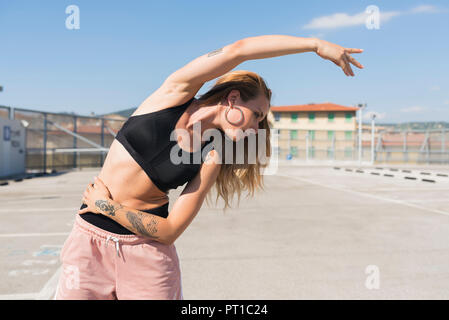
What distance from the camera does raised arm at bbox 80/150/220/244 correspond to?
163 centimetres

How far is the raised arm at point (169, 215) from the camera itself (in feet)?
5.36

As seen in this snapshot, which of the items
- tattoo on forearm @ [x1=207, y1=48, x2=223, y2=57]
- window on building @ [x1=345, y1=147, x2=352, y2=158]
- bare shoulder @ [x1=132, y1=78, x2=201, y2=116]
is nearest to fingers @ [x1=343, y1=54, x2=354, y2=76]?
tattoo on forearm @ [x1=207, y1=48, x2=223, y2=57]

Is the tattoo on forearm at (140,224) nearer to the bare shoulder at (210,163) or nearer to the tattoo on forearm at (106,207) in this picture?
the tattoo on forearm at (106,207)

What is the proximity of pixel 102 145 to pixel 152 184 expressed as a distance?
26233 mm

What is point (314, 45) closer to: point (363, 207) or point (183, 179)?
point (183, 179)

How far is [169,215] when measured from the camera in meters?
1.69

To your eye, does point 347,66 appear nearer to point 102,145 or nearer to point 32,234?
point 32,234

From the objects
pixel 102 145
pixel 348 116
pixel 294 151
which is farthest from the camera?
pixel 348 116

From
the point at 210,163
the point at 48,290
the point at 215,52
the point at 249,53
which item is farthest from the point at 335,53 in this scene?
the point at 48,290

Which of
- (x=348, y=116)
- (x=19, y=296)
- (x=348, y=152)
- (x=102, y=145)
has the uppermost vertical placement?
(x=348, y=116)

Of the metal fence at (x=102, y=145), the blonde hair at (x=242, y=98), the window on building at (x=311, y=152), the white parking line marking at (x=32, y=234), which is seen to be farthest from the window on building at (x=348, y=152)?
the blonde hair at (x=242, y=98)

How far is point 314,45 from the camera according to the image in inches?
60.7
